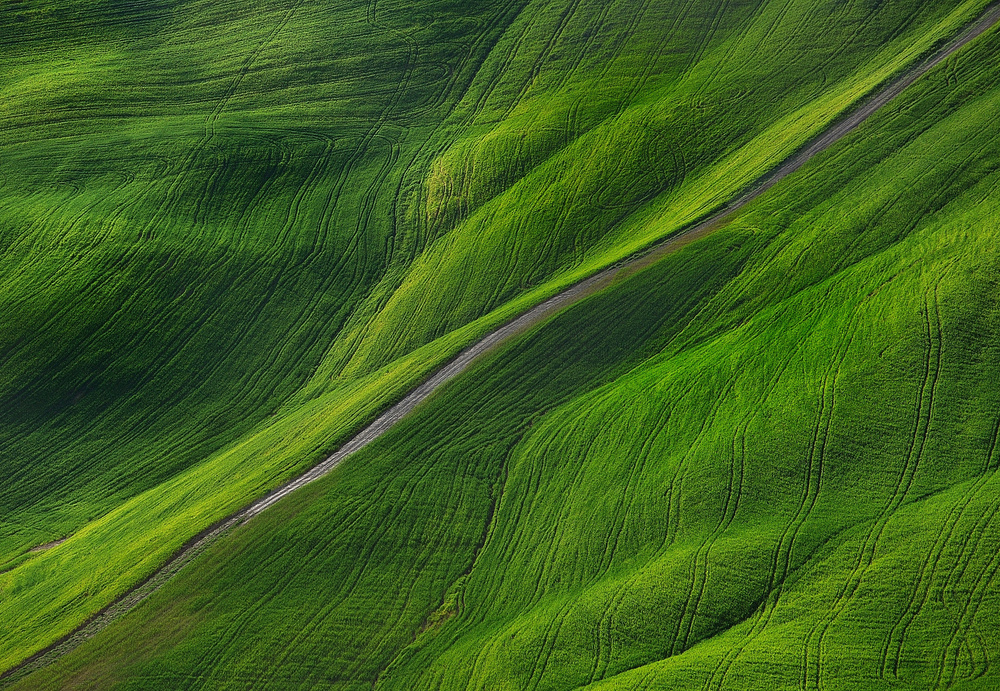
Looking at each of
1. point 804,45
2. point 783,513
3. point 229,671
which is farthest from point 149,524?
point 804,45

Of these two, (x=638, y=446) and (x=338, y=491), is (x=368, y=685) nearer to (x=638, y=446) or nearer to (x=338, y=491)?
(x=338, y=491)

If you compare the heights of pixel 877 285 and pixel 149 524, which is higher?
pixel 149 524

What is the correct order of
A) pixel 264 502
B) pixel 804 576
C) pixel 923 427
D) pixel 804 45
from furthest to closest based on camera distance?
pixel 804 45 < pixel 264 502 < pixel 923 427 < pixel 804 576

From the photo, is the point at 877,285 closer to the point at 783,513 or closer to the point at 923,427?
the point at 923,427

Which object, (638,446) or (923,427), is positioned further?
(638,446)

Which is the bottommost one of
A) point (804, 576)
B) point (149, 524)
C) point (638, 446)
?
point (804, 576)

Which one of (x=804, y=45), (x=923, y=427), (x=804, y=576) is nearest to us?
(x=804, y=576)
